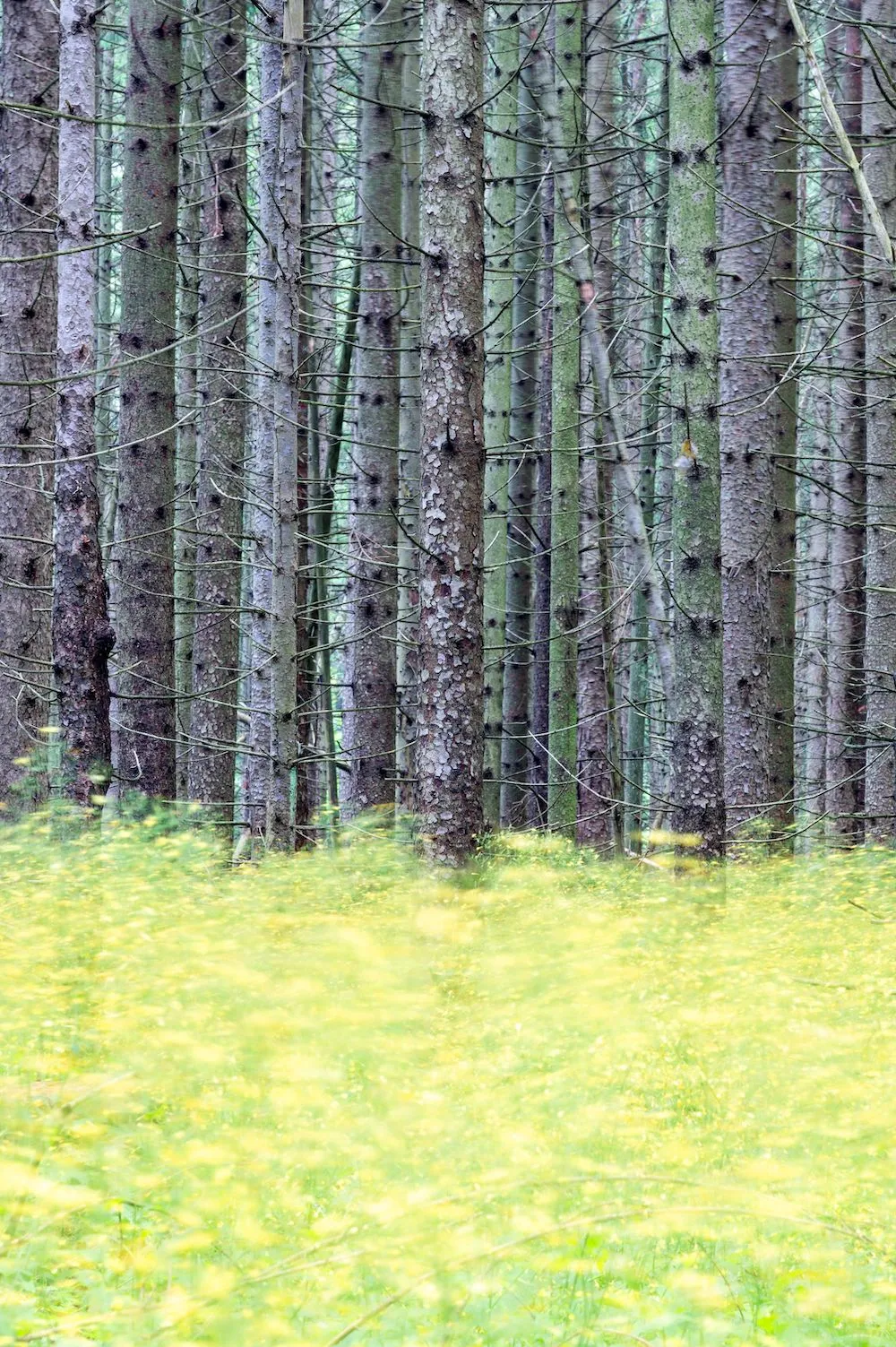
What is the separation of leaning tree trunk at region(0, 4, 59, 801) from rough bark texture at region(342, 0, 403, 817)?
9.21 ft

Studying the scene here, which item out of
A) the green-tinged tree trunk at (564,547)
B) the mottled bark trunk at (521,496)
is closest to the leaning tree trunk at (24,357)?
the green-tinged tree trunk at (564,547)

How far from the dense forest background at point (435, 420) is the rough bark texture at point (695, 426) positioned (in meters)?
0.02

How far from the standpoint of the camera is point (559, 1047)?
18.9ft

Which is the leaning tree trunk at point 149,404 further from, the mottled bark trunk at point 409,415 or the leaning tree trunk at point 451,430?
the leaning tree trunk at point 451,430

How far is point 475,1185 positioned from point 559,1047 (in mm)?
1441

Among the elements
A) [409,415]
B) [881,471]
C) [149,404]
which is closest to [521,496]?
[409,415]

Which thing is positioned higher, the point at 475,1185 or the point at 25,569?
the point at 25,569

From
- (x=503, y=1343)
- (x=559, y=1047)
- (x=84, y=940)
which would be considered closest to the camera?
(x=503, y=1343)

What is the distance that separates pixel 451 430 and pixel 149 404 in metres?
3.64

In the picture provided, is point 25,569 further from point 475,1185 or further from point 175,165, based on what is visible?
point 475,1185

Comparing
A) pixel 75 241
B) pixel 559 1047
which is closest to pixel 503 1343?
pixel 559 1047

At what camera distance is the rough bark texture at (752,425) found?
402 inches

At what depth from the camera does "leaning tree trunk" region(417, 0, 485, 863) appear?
764 cm

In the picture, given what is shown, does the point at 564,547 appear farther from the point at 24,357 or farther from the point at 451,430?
the point at 24,357
